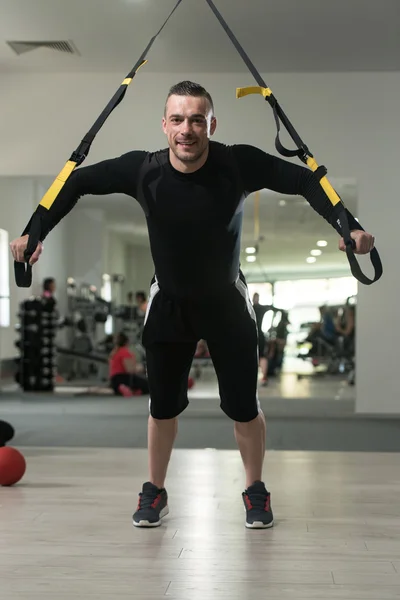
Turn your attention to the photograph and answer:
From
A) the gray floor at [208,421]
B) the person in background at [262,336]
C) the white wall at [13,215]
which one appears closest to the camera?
the gray floor at [208,421]

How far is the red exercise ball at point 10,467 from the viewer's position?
302cm

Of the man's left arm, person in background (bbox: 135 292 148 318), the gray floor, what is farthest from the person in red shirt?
the man's left arm

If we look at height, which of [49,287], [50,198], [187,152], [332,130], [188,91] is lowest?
[49,287]

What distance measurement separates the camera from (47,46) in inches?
220

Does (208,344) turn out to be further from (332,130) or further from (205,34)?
(332,130)

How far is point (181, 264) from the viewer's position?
2.28 m

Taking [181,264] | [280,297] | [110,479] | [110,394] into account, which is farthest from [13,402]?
[181,264]

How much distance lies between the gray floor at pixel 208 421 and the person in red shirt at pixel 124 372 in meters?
0.14

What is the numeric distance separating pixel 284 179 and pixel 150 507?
116 centimetres

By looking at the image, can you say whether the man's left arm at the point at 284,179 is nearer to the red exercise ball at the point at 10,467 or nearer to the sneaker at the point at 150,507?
the sneaker at the point at 150,507

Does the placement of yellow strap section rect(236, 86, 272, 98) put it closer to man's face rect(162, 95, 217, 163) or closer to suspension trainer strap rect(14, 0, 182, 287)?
man's face rect(162, 95, 217, 163)

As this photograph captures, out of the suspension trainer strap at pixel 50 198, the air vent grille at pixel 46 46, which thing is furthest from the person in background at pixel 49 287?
the suspension trainer strap at pixel 50 198

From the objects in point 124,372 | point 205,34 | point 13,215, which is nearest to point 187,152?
point 205,34

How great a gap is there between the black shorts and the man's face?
1.47 feet
